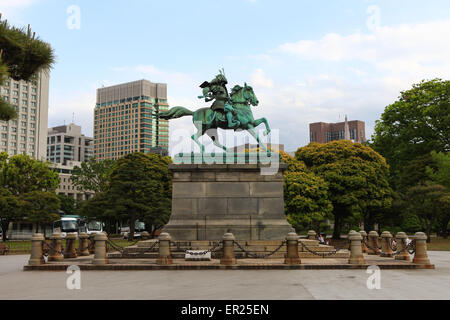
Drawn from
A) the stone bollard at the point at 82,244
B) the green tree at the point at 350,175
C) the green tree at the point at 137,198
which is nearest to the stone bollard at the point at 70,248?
the stone bollard at the point at 82,244

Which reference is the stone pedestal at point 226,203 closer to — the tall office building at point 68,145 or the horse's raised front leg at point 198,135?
the horse's raised front leg at point 198,135

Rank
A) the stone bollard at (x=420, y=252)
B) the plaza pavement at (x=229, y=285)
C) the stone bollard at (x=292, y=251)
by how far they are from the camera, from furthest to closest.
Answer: the stone bollard at (x=420, y=252)
the stone bollard at (x=292, y=251)
the plaza pavement at (x=229, y=285)

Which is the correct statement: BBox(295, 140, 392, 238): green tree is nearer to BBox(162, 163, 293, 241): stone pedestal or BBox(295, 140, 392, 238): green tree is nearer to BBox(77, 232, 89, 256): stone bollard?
BBox(162, 163, 293, 241): stone pedestal

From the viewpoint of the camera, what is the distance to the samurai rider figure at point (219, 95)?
21328 millimetres

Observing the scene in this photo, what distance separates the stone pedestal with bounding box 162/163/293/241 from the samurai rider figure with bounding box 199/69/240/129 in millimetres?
2765

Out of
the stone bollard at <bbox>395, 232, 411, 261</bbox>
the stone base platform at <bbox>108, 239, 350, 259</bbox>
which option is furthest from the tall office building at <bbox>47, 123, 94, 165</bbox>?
the stone bollard at <bbox>395, 232, 411, 261</bbox>

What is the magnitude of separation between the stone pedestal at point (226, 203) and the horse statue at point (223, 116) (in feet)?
5.58

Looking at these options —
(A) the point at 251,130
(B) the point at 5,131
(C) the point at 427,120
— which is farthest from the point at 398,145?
(B) the point at 5,131

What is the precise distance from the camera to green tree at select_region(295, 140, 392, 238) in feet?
137

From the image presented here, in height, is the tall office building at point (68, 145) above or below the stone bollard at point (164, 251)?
above

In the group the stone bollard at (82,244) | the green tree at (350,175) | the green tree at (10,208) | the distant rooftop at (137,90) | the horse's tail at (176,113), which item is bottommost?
the stone bollard at (82,244)

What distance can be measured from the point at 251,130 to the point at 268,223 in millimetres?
4658

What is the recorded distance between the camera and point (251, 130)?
834 inches
